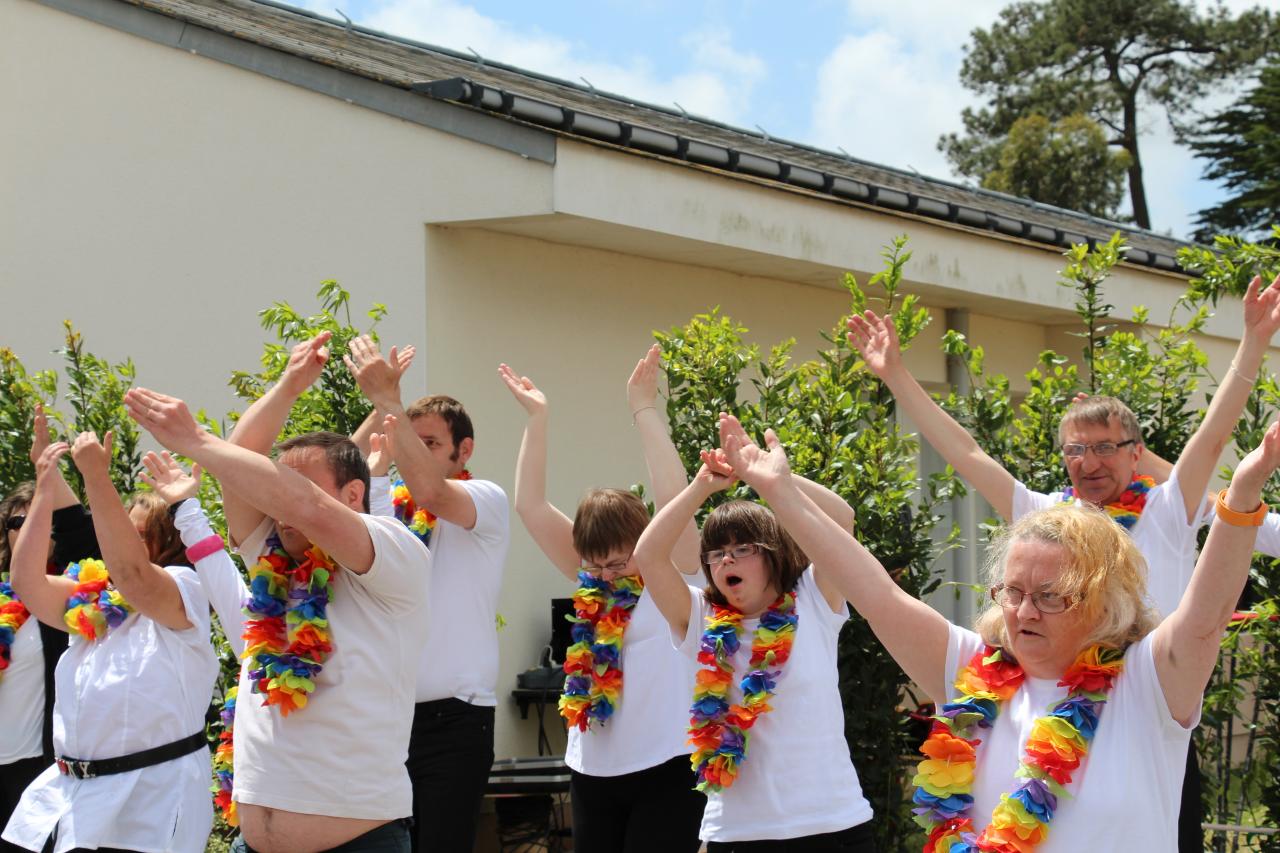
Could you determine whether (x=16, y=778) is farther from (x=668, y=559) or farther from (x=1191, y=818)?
(x=1191, y=818)

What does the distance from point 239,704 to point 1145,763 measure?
224 centimetres

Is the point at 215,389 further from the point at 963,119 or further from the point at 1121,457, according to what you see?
the point at 963,119

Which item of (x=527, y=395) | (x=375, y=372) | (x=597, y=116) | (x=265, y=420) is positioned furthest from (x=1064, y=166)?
(x=265, y=420)

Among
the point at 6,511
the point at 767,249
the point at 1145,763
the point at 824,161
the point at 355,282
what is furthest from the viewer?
the point at 824,161

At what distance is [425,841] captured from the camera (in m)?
4.82

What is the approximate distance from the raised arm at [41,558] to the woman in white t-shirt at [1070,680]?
302cm

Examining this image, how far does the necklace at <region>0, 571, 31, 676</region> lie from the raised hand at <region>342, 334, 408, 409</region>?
2.26 meters

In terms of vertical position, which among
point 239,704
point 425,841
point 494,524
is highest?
point 494,524

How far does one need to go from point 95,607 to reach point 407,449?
43.7 inches

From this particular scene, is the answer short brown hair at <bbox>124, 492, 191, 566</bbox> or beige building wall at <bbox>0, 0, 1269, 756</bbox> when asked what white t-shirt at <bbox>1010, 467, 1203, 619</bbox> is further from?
beige building wall at <bbox>0, 0, 1269, 756</bbox>

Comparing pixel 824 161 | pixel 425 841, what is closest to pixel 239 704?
pixel 425 841

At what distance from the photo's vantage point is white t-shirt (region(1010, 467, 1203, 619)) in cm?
453

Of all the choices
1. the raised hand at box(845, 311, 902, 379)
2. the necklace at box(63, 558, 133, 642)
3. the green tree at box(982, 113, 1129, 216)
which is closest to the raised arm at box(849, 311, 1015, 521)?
the raised hand at box(845, 311, 902, 379)

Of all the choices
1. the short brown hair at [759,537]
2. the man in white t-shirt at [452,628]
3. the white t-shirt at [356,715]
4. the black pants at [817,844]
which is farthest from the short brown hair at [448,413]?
the black pants at [817,844]
